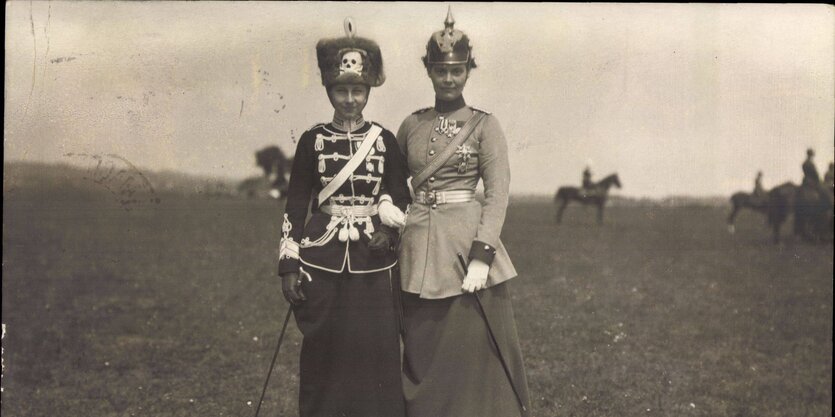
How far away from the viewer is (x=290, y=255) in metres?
3.56

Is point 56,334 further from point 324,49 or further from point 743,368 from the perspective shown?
point 743,368

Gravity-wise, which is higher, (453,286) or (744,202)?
(744,202)

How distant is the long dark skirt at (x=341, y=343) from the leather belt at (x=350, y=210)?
0.29 m

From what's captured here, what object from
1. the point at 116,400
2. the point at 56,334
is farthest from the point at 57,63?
the point at 56,334

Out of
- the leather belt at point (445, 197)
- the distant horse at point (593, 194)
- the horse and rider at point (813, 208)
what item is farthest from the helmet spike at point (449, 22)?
the distant horse at point (593, 194)

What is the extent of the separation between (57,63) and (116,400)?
97.6 inches

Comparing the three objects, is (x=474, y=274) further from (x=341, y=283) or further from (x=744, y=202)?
(x=744, y=202)

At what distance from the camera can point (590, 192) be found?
1700cm

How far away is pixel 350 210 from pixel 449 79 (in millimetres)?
798

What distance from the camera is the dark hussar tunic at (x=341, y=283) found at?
3.59 m

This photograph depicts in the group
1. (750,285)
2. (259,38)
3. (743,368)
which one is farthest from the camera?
(750,285)

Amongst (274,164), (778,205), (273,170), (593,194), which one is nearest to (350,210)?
(274,164)

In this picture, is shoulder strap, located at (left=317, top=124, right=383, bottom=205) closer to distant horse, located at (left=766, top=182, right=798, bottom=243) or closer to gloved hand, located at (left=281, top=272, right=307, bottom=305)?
gloved hand, located at (left=281, top=272, right=307, bottom=305)

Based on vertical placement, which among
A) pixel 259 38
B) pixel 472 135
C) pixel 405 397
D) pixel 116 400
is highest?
pixel 259 38
